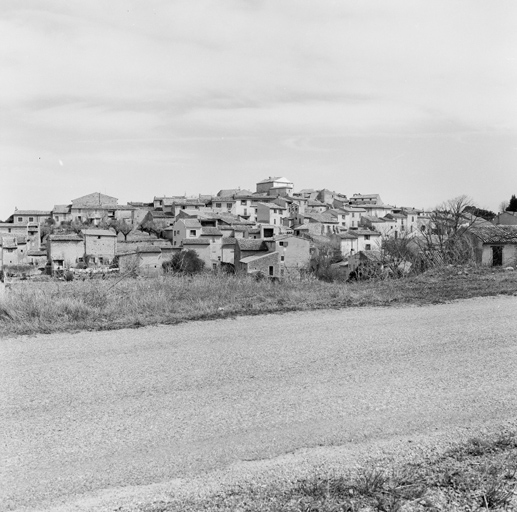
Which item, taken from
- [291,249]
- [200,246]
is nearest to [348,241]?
[291,249]

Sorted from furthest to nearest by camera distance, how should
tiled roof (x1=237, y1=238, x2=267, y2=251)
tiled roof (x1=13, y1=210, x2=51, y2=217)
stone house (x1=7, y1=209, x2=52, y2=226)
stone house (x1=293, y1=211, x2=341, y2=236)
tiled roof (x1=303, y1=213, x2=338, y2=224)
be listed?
tiled roof (x1=13, y1=210, x2=51, y2=217), stone house (x1=7, y1=209, x2=52, y2=226), tiled roof (x1=303, y1=213, x2=338, y2=224), stone house (x1=293, y1=211, x2=341, y2=236), tiled roof (x1=237, y1=238, x2=267, y2=251)

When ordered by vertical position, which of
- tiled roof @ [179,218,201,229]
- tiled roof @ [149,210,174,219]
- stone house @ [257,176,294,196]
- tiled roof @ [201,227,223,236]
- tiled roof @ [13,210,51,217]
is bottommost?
tiled roof @ [201,227,223,236]

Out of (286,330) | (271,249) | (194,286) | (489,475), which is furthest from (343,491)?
(271,249)

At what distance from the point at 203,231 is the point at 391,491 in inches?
2728

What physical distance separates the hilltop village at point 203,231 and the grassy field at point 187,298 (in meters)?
31.0

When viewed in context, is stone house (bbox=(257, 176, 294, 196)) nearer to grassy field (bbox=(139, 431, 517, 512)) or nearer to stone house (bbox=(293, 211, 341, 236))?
stone house (bbox=(293, 211, 341, 236))

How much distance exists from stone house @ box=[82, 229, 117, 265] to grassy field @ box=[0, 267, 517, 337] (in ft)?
196

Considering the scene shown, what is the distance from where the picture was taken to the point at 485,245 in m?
24.6

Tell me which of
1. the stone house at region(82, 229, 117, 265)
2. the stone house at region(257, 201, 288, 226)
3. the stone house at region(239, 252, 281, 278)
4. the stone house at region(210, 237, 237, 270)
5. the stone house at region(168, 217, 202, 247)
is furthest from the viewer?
the stone house at region(257, 201, 288, 226)

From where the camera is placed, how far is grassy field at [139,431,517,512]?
2.69 meters

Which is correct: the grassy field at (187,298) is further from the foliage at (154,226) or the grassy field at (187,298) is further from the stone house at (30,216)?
the stone house at (30,216)

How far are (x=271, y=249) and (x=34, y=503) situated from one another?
5242cm

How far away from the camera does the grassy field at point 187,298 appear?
22.0ft

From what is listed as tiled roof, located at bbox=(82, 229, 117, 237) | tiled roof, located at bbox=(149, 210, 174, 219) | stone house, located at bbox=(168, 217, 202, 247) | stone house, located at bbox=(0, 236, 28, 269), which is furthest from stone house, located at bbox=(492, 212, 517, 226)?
stone house, located at bbox=(0, 236, 28, 269)
